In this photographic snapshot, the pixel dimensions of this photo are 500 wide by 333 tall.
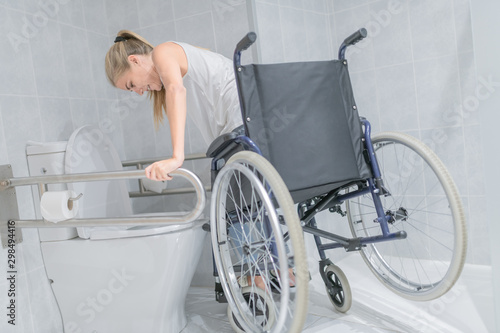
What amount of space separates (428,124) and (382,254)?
0.50 meters

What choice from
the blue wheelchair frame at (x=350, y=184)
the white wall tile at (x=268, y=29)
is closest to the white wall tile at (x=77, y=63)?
the white wall tile at (x=268, y=29)

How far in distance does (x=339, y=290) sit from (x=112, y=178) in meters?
0.92

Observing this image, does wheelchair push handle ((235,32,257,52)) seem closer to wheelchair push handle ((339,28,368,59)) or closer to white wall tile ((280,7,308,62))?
Answer: wheelchair push handle ((339,28,368,59))

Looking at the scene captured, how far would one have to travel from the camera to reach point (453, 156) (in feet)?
5.00

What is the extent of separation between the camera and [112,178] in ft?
4.48

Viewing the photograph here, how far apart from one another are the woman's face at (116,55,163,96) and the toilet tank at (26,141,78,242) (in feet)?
1.36

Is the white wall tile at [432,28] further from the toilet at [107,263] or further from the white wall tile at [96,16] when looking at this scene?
the white wall tile at [96,16]

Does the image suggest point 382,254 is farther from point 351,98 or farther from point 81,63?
point 81,63

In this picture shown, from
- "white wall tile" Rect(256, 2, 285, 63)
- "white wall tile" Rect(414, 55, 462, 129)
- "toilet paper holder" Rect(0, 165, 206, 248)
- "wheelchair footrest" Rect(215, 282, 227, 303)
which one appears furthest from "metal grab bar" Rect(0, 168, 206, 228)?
"white wall tile" Rect(414, 55, 462, 129)

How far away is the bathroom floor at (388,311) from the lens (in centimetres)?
149

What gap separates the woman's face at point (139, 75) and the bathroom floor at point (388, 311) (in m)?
0.97

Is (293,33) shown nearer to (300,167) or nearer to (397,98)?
(397,98)

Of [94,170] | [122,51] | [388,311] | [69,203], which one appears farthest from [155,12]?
[388,311]

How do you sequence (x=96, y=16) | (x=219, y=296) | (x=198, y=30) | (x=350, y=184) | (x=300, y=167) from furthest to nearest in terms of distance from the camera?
1. (x=96, y=16)
2. (x=198, y=30)
3. (x=219, y=296)
4. (x=350, y=184)
5. (x=300, y=167)
